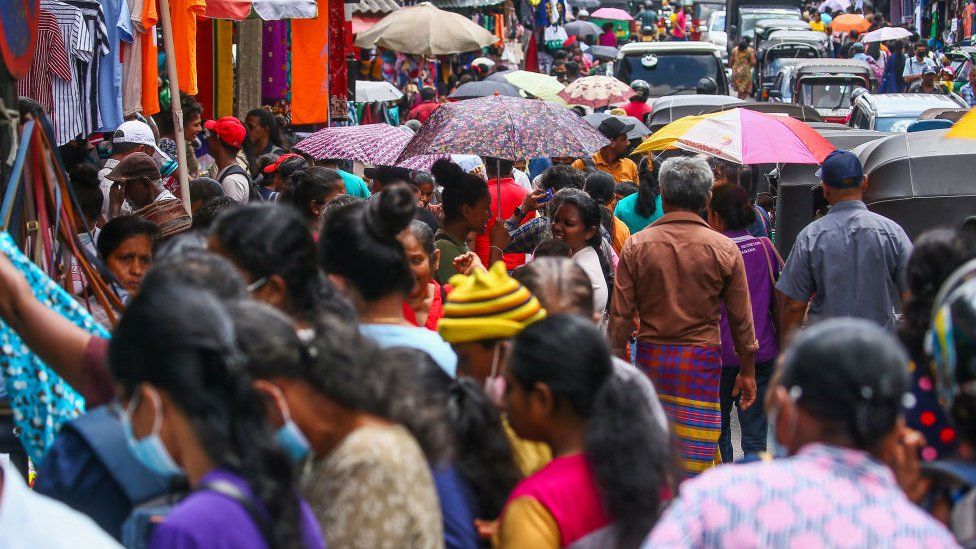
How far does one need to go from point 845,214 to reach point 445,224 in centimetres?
204

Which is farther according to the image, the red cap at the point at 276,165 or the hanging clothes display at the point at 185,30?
the red cap at the point at 276,165

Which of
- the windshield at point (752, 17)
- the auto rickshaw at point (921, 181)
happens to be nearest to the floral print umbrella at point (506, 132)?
the auto rickshaw at point (921, 181)

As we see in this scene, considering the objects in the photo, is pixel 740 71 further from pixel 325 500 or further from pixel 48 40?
pixel 325 500

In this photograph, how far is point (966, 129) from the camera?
17.1 ft

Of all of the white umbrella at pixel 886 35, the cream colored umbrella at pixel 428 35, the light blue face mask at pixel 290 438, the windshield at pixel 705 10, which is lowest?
the light blue face mask at pixel 290 438

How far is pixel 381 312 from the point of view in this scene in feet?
11.7

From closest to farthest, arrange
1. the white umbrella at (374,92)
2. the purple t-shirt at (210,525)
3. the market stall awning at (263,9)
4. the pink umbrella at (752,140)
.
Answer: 1. the purple t-shirt at (210,525)
2. the pink umbrella at (752,140)
3. the market stall awning at (263,9)
4. the white umbrella at (374,92)

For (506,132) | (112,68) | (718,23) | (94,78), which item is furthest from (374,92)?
(718,23)

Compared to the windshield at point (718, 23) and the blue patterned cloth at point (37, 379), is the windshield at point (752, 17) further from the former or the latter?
the blue patterned cloth at point (37, 379)

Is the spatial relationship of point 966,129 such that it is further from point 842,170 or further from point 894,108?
point 894,108

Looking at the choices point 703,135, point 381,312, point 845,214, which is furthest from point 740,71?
point 381,312

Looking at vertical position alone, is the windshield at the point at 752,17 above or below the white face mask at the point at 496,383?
above

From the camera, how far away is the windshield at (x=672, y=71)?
22.8 meters

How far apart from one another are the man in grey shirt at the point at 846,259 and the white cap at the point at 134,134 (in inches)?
174
